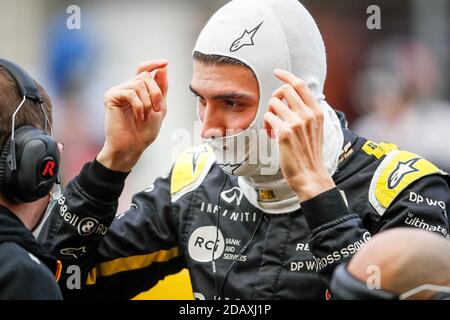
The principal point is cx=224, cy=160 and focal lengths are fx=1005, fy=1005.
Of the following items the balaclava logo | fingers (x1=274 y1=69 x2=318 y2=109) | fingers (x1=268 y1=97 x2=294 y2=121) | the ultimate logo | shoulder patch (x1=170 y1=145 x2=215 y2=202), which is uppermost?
the balaclava logo

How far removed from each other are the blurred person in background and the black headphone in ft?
16.7

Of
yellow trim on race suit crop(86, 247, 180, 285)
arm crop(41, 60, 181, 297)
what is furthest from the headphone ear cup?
yellow trim on race suit crop(86, 247, 180, 285)

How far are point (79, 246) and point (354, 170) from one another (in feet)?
3.13

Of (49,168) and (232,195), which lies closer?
(49,168)

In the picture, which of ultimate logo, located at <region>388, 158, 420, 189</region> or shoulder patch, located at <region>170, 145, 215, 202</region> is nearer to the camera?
ultimate logo, located at <region>388, 158, 420, 189</region>

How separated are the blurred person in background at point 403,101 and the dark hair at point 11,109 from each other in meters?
5.07

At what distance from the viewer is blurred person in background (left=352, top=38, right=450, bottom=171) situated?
7820mm

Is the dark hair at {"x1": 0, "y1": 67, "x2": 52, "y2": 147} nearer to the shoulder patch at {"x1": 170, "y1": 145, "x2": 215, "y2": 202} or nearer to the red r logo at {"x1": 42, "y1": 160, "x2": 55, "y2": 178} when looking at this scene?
the red r logo at {"x1": 42, "y1": 160, "x2": 55, "y2": 178}

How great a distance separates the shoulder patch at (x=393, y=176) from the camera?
3.19 metres

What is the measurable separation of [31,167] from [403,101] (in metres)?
5.66

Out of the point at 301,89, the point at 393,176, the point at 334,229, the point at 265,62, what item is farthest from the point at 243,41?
the point at 334,229

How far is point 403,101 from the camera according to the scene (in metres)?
7.98

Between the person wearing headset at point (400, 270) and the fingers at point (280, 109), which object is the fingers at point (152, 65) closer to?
the fingers at point (280, 109)

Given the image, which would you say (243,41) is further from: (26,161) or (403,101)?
(403,101)
